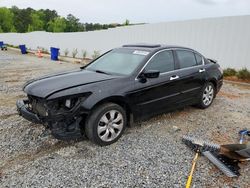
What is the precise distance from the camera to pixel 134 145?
147 inches

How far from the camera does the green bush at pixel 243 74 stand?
907 cm

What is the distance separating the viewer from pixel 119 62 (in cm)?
441

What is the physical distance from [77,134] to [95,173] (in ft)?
2.13

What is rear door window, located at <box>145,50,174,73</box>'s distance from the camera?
423 cm

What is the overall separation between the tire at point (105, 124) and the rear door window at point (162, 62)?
100cm

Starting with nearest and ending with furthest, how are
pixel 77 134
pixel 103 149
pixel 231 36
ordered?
pixel 77 134
pixel 103 149
pixel 231 36

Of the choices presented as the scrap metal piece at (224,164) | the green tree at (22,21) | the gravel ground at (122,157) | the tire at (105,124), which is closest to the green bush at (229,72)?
the gravel ground at (122,157)

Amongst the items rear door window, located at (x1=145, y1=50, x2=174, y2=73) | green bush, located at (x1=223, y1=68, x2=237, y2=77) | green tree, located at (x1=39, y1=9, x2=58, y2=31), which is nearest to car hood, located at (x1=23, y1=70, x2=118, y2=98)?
rear door window, located at (x1=145, y1=50, x2=174, y2=73)

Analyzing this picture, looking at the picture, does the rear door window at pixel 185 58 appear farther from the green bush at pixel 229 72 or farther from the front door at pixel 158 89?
the green bush at pixel 229 72

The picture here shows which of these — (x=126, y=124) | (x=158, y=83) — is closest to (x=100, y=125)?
(x=126, y=124)

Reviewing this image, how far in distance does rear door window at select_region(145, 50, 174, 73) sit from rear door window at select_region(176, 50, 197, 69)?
26cm

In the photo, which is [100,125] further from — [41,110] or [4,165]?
[4,165]

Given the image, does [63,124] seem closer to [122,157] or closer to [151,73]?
[122,157]

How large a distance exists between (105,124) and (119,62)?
136cm
